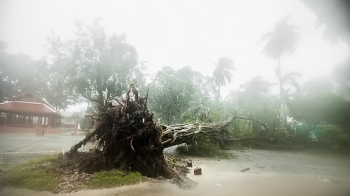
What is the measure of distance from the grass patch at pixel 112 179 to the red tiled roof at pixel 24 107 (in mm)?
11620

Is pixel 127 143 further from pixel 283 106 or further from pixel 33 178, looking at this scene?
pixel 283 106

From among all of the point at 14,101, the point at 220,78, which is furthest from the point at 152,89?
the point at 220,78

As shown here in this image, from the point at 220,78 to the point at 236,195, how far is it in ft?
85.7

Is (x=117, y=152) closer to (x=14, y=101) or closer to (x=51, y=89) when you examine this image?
(x=14, y=101)

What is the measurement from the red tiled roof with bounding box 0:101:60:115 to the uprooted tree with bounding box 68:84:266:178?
1008 centimetres

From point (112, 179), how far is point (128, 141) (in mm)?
1055

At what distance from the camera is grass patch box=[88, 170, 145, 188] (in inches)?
133

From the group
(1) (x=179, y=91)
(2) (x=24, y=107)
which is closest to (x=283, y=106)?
(1) (x=179, y=91)

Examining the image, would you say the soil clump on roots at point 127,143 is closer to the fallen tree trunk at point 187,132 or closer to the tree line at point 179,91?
the fallen tree trunk at point 187,132

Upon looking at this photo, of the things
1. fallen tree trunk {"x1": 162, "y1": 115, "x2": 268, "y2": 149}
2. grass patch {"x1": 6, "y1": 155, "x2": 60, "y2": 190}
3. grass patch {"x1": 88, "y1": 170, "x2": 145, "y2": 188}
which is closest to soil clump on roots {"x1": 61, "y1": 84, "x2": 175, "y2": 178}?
grass patch {"x1": 88, "y1": 170, "x2": 145, "y2": 188}

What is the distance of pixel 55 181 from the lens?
10.8 ft

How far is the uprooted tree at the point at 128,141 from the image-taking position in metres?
4.24

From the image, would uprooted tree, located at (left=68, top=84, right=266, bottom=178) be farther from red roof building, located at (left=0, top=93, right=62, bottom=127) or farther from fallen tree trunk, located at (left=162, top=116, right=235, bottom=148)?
red roof building, located at (left=0, top=93, right=62, bottom=127)

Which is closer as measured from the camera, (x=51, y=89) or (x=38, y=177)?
(x=38, y=177)
